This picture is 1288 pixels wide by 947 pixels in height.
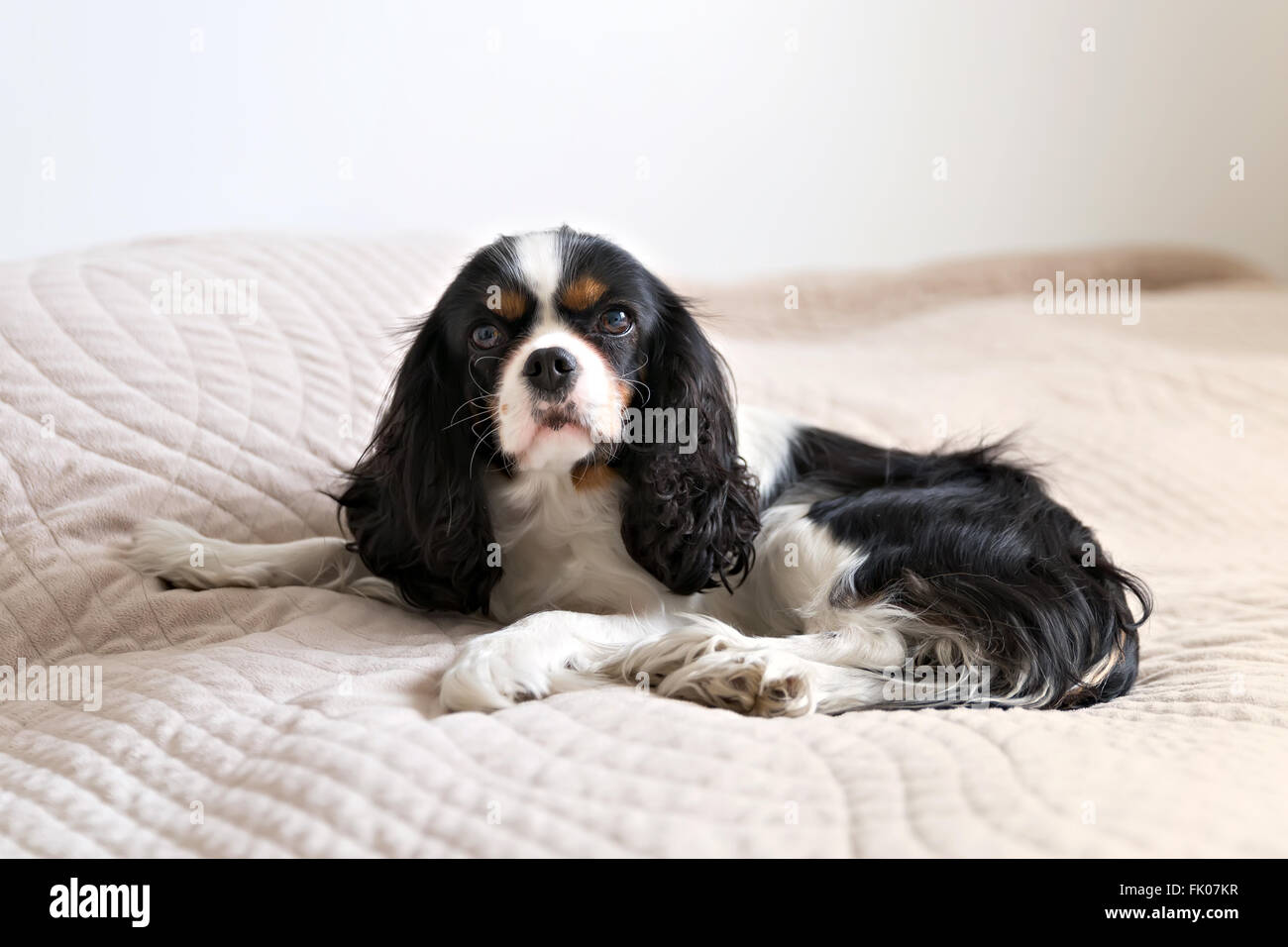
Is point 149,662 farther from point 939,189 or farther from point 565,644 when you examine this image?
point 939,189

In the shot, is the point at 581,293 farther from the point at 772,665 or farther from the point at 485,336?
the point at 772,665

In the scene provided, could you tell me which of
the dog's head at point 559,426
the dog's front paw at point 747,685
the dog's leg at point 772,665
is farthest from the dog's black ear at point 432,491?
the dog's front paw at point 747,685

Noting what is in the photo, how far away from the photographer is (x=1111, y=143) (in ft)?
16.4

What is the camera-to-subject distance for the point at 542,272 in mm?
2021

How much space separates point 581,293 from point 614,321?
0.08 meters

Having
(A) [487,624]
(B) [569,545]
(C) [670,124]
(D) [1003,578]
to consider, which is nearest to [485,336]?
(B) [569,545]

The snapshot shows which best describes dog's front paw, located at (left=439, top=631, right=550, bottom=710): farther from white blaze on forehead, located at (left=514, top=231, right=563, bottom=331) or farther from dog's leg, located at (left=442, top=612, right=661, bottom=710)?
white blaze on forehead, located at (left=514, top=231, right=563, bottom=331)

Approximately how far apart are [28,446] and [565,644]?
4.04 ft

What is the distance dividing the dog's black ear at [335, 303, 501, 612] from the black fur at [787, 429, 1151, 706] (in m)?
0.65

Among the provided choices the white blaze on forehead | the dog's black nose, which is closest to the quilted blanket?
the dog's black nose

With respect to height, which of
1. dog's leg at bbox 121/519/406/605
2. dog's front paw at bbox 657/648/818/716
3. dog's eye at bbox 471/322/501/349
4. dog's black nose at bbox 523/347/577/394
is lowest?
dog's front paw at bbox 657/648/818/716

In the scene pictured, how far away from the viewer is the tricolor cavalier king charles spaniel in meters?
1.89

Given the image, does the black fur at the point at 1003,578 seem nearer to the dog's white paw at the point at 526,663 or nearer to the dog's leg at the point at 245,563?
the dog's white paw at the point at 526,663

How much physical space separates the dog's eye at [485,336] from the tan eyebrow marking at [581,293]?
0.13 meters
